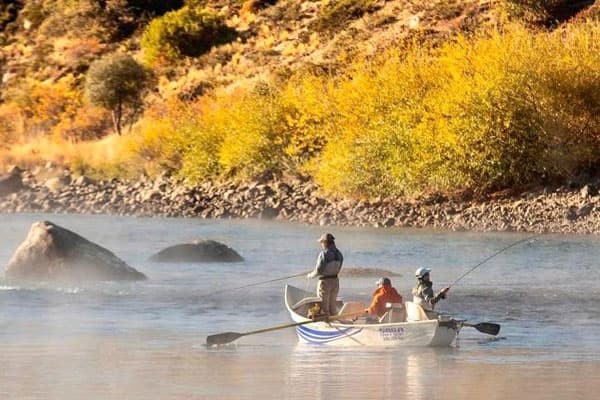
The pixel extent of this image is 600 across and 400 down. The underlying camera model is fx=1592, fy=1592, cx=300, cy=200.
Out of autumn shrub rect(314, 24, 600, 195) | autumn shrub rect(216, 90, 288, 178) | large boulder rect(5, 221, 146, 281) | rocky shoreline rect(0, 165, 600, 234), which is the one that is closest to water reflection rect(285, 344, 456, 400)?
large boulder rect(5, 221, 146, 281)

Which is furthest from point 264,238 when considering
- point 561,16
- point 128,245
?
point 561,16

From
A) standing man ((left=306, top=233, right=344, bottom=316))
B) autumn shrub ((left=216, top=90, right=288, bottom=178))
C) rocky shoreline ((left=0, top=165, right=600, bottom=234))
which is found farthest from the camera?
autumn shrub ((left=216, top=90, right=288, bottom=178))

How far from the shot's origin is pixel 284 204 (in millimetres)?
59688

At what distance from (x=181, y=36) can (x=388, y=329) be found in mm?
82458

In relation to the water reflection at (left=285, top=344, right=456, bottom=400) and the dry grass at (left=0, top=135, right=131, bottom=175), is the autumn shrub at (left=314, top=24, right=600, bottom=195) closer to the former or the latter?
the dry grass at (left=0, top=135, right=131, bottom=175)

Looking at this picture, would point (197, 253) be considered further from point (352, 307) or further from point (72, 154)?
point (72, 154)

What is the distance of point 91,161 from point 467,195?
25412 mm

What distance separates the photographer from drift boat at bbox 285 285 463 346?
24250 millimetres

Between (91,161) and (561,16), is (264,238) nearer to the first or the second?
(91,161)

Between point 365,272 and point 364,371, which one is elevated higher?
point 365,272

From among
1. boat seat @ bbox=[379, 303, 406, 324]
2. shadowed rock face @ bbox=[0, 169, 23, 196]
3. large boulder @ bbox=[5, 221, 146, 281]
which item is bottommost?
boat seat @ bbox=[379, 303, 406, 324]

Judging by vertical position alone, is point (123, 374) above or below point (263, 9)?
below

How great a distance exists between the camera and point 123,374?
21.2 meters

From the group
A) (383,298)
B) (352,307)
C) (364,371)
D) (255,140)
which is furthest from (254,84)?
(364,371)
